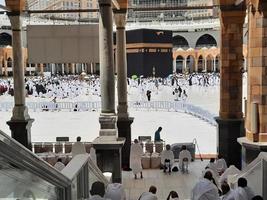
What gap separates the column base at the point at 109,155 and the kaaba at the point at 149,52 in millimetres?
29970

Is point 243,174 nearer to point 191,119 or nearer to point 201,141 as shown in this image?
point 201,141

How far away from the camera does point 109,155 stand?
746 cm

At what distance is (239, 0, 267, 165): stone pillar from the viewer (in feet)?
21.5

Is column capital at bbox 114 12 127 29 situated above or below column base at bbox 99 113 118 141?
above

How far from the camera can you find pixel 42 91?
29984 mm

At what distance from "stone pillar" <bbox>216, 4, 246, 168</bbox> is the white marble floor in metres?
0.84

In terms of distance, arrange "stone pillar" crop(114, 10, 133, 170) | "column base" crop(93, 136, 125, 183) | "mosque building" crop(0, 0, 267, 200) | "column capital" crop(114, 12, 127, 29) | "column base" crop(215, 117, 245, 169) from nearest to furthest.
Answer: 1. "mosque building" crop(0, 0, 267, 200)
2. "column base" crop(93, 136, 125, 183)
3. "column base" crop(215, 117, 245, 169)
4. "stone pillar" crop(114, 10, 133, 170)
5. "column capital" crop(114, 12, 127, 29)

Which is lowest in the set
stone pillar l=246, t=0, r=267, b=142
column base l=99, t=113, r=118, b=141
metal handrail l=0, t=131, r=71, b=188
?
column base l=99, t=113, r=118, b=141

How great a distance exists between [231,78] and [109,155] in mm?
3247

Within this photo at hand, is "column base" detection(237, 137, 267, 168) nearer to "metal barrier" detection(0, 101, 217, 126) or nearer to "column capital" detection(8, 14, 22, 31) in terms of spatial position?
"column capital" detection(8, 14, 22, 31)

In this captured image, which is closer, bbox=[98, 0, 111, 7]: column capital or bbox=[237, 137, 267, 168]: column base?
bbox=[237, 137, 267, 168]: column base

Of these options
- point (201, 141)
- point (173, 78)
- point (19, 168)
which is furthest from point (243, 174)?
point (173, 78)

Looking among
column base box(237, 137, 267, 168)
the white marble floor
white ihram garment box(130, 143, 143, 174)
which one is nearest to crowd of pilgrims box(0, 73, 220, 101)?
the white marble floor

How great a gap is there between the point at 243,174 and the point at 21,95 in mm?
5925
